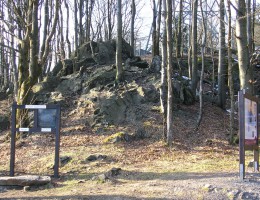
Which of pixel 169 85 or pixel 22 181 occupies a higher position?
pixel 169 85

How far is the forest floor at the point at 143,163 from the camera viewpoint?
23.3 ft

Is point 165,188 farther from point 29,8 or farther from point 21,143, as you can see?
point 29,8

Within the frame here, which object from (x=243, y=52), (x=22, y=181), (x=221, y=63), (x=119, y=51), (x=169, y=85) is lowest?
(x=22, y=181)

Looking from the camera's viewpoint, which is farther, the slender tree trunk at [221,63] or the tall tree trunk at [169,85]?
the slender tree trunk at [221,63]

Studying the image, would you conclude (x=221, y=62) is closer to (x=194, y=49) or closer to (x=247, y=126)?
(x=194, y=49)

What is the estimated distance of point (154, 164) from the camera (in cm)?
1038

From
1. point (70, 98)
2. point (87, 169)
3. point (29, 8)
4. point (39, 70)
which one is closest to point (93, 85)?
point (70, 98)

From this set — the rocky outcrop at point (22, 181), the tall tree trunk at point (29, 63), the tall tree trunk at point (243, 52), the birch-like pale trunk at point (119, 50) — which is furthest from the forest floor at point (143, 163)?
the birch-like pale trunk at point (119, 50)

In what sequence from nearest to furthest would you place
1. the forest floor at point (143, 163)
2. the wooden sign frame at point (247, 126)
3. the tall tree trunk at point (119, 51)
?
1. the forest floor at point (143, 163)
2. the wooden sign frame at point (247, 126)
3. the tall tree trunk at point (119, 51)

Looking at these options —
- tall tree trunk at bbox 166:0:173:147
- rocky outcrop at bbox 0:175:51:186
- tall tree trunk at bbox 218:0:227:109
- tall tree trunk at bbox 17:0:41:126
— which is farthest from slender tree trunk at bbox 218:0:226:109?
rocky outcrop at bbox 0:175:51:186

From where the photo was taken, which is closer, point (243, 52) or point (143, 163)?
point (143, 163)

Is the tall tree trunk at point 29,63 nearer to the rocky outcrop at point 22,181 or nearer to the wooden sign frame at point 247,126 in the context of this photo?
the rocky outcrop at point 22,181

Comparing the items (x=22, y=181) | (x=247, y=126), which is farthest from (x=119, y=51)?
(x=247, y=126)

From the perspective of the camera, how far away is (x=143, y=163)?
1059cm
